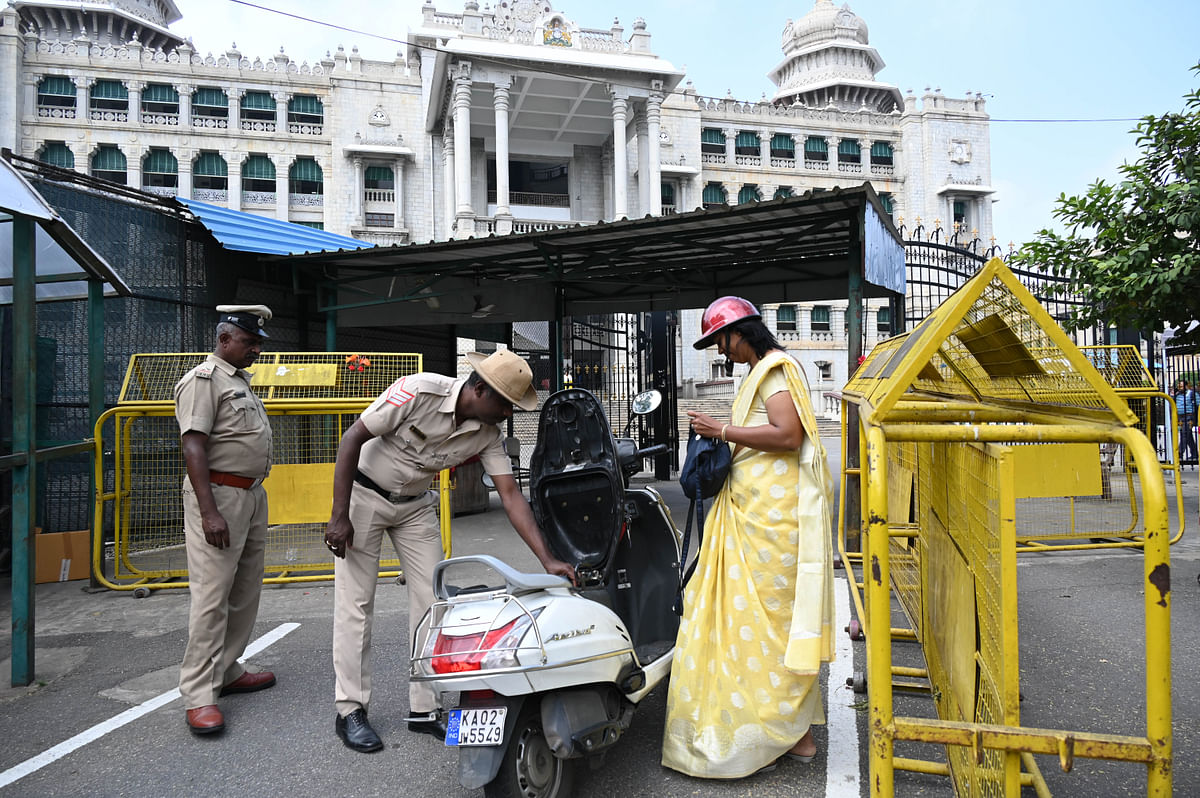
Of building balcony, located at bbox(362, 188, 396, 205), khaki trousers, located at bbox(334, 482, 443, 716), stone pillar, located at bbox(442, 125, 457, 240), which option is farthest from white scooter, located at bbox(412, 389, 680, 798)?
building balcony, located at bbox(362, 188, 396, 205)

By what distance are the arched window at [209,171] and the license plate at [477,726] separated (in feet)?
141

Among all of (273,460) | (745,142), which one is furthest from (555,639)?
(745,142)

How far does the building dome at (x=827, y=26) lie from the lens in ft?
191

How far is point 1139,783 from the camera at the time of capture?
282 cm

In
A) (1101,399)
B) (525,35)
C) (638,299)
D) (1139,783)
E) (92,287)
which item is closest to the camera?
(1101,399)

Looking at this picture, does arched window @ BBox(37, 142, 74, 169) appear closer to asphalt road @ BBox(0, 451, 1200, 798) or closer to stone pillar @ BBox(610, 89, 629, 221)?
stone pillar @ BBox(610, 89, 629, 221)

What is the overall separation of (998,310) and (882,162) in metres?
49.5

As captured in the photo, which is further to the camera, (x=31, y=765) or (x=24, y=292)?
(x=24, y=292)

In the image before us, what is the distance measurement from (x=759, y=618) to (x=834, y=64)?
64.3 meters

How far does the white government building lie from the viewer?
36.3m

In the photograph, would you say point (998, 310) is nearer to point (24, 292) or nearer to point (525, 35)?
point (24, 292)

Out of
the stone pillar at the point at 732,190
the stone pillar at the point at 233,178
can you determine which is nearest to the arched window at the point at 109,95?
the stone pillar at the point at 233,178

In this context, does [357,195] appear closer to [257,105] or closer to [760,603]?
[257,105]

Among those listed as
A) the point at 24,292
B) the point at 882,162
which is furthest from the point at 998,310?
the point at 882,162
